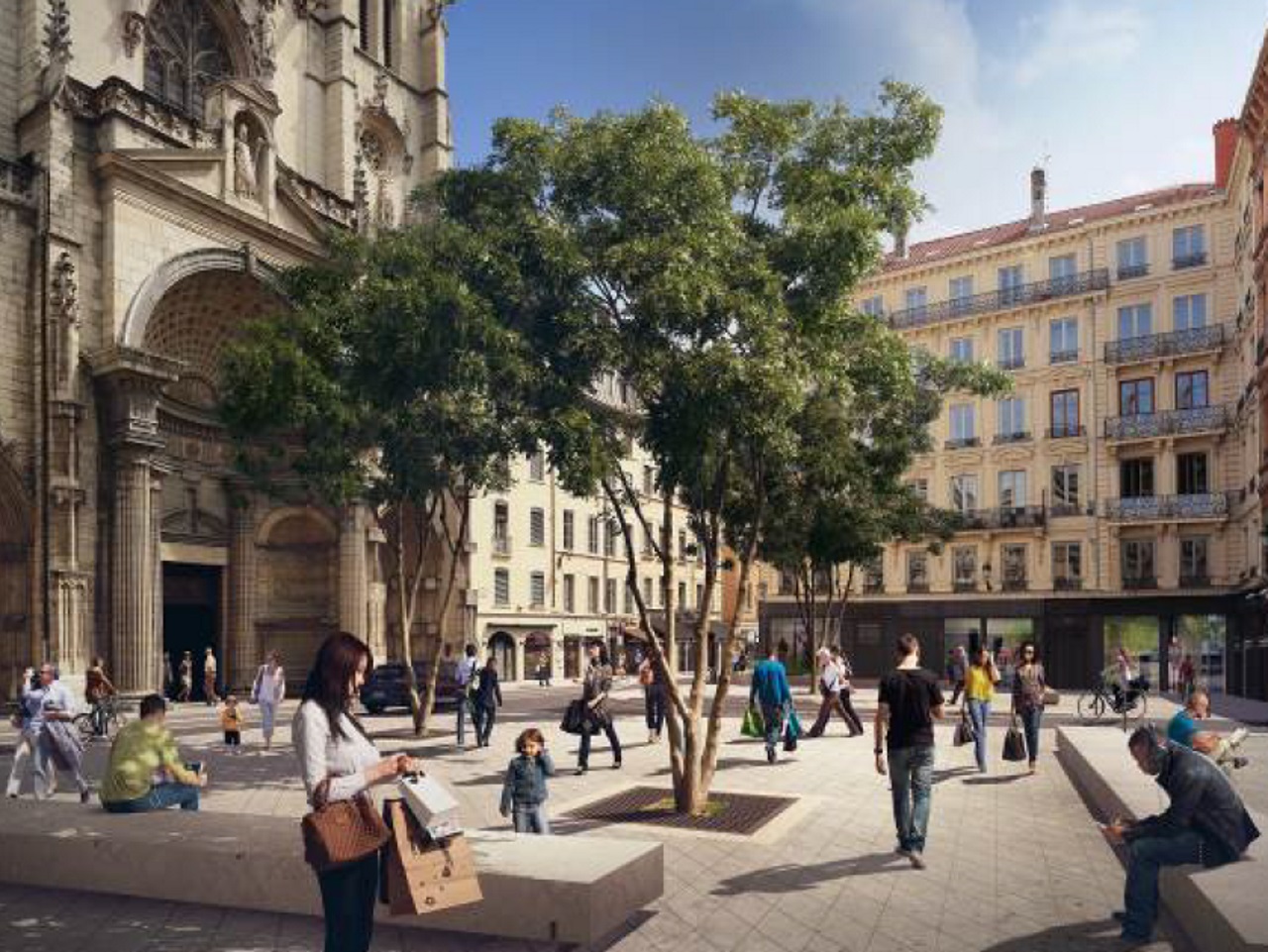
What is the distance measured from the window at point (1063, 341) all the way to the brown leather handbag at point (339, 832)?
44023 millimetres

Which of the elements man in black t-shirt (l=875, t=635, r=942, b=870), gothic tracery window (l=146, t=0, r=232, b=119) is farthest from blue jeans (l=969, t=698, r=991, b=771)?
gothic tracery window (l=146, t=0, r=232, b=119)

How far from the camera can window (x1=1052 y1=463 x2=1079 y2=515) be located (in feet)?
144

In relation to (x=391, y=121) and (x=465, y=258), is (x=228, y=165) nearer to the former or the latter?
(x=391, y=121)

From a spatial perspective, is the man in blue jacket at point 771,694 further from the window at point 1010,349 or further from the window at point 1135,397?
the window at point 1010,349

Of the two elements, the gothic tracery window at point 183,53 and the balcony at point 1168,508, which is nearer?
the gothic tracery window at point 183,53

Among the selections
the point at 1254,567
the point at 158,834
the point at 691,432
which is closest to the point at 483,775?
the point at 691,432

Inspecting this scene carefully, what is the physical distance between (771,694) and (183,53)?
99.7 feet

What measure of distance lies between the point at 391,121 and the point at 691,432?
3508 cm

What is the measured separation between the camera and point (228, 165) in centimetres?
3297

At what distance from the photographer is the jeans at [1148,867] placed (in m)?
7.23

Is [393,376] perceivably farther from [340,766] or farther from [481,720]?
[340,766]

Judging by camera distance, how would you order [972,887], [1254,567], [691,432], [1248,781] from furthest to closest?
[1254,567], [1248,781], [691,432], [972,887]

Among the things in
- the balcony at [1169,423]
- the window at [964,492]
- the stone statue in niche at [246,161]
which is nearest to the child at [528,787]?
the stone statue in niche at [246,161]

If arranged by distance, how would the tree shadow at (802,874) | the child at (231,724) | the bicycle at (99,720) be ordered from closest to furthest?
1. the tree shadow at (802,874)
2. the child at (231,724)
3. the bicycle at (99,720)
